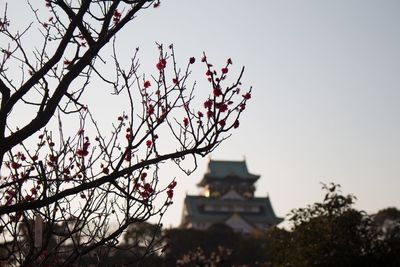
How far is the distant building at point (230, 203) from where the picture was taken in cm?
5422

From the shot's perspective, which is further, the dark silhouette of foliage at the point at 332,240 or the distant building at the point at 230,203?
the distant building at the point at 230,203

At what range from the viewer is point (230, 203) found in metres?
56.7

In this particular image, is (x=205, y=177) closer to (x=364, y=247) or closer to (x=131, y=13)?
(x=364, y=247)

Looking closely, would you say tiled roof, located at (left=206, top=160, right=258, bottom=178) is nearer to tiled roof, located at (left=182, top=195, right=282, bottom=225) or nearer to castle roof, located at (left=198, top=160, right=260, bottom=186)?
castle roof, located at (left=198, top=160, right=260, bottom=186)

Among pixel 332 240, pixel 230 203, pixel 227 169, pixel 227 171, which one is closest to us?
pixel 332 240

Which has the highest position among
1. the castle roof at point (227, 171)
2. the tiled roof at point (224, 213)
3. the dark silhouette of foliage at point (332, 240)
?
the castle roof at point (227, 171)

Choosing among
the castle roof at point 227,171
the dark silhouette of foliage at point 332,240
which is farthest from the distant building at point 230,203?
Answer: the dark silhouette of foliage at point 332,240

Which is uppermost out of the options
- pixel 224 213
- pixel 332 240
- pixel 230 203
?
pixel 230 203

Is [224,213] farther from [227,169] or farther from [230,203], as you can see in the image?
[227,169]

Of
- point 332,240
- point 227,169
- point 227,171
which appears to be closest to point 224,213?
point 227,171

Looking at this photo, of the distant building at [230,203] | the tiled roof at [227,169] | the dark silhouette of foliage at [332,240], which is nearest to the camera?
the dark silhouette of foliage at [332,240]

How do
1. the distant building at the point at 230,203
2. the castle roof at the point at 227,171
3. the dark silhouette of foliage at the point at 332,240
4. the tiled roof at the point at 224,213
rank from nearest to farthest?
the dark silhouette of foliage at the point at 332,240 < the distant building at the point at 230,203 < the tiled roof at the point at 224,213 < the castle roof at the point at 227,171

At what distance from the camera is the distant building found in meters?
54.2

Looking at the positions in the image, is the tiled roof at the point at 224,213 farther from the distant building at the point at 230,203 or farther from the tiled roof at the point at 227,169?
the tiled roof at the point at 227,169
